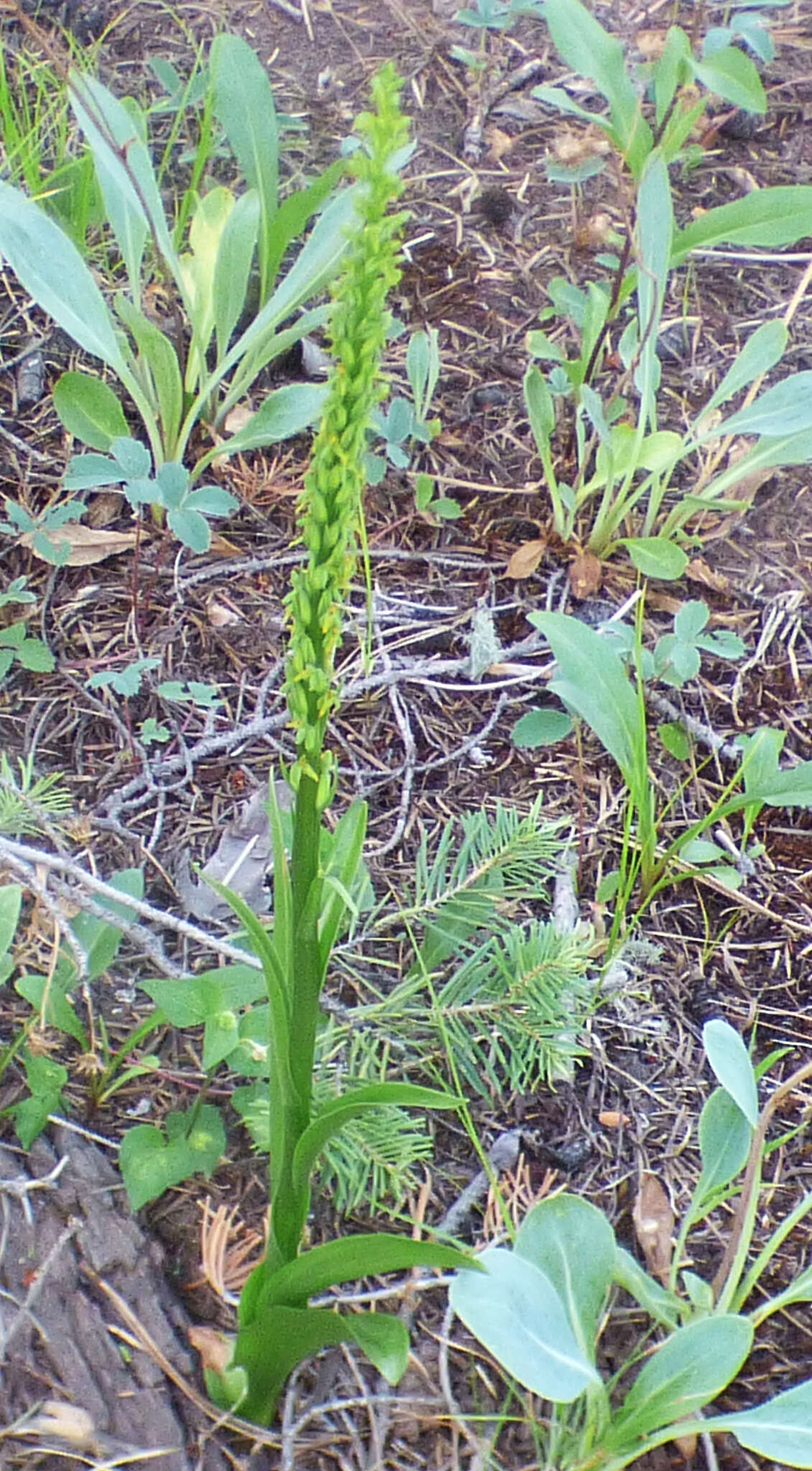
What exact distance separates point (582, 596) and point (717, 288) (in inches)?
36.0

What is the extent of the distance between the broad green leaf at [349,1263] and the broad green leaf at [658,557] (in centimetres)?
116

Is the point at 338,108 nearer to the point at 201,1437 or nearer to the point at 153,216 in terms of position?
the point at 153,216

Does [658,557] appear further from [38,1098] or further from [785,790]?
[38,1098]

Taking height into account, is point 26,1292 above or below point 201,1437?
above

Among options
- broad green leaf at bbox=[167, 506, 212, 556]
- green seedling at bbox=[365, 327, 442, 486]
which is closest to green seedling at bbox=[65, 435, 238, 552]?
broad green leaf at bbox=[167, 506, 212, 556]

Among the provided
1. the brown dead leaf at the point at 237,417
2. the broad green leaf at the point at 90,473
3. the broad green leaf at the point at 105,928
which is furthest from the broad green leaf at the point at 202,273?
the broad green leaf at the point at 105,928

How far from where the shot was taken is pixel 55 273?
174 cm

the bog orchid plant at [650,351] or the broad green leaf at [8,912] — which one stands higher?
the bog orchid plant at [650,351]

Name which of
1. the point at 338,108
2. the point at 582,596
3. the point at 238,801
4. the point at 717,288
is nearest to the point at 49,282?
the point at 238,801

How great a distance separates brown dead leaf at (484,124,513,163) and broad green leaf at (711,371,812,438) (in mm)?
1031

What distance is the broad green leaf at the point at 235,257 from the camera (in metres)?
1.83

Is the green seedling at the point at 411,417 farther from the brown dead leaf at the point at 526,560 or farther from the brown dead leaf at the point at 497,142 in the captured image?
the brown dead leaf at the point at 497,142

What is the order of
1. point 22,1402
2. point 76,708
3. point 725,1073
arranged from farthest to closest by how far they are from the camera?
point 76,708 < point 725,1073 < point 22,1402

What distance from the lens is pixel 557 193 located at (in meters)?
2.47
